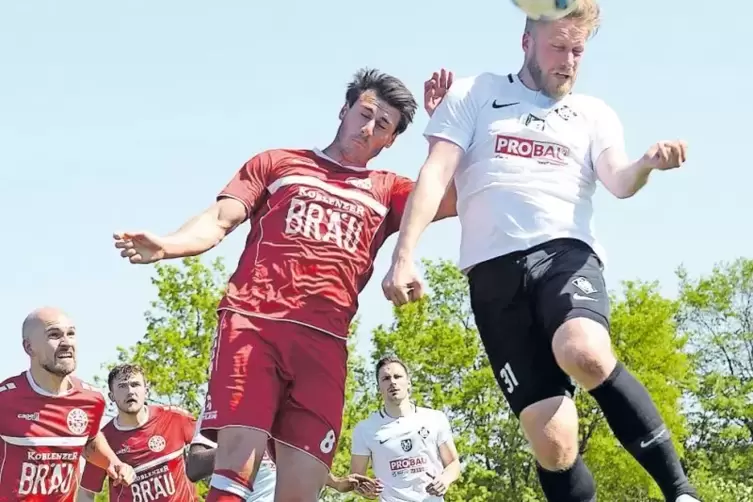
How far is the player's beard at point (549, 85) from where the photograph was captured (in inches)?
250

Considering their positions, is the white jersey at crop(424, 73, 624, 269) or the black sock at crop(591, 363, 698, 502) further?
the white jersey at crop(424, 73, 624, 269)

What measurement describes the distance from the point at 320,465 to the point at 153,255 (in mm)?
1623

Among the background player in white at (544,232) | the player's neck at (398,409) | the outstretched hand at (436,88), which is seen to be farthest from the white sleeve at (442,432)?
the background player in white at (544,232)

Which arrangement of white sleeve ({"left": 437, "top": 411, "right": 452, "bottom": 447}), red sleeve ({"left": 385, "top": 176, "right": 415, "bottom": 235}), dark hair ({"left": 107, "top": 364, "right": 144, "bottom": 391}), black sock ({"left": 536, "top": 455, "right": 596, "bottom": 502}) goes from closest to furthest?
black sock ({"left": 536, "top": 455, "right": 596, "bottom": 502})
red sleeve ({"left": 385, "top": 176, "right": 415, "bottom": 235})
dark hair ({"left": 107, "top": 364, "right": 144, "bottom": 391})
white sleeve ({"left": 437, "top": 411, "right": 452, "bottom": 447})

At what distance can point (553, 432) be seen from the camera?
226 inches

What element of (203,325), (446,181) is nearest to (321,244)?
(446,181)

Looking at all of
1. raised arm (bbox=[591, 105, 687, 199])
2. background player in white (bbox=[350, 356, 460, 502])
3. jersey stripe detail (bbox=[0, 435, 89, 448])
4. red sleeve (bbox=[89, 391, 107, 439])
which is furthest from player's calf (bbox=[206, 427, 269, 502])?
background player in white (bbox=[350, 356, 460, 502])

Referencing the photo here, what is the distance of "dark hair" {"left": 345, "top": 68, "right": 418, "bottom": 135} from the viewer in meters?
7.25

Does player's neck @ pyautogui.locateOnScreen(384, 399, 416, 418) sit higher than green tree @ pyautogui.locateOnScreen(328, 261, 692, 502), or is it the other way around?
green tree @ pyautogui.locateOnScreen(328, 261, 692, 502)

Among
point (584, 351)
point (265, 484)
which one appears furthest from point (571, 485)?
point (265, 484)

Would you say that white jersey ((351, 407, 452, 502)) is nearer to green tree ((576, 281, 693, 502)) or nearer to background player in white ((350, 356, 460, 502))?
background player in white ((350, 356, 460, 502))

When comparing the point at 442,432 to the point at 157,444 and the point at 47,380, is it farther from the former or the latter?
the point at 47,380

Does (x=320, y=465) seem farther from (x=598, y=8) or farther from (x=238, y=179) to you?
(x=598, y=8)

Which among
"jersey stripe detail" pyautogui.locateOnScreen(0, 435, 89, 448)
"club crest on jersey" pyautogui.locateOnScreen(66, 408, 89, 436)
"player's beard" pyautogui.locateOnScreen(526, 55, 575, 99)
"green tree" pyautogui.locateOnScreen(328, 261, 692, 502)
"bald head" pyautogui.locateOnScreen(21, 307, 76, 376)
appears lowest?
"jersey stripe detail" pyautogui.locateOnScreen(0, 435, 89, 448)
